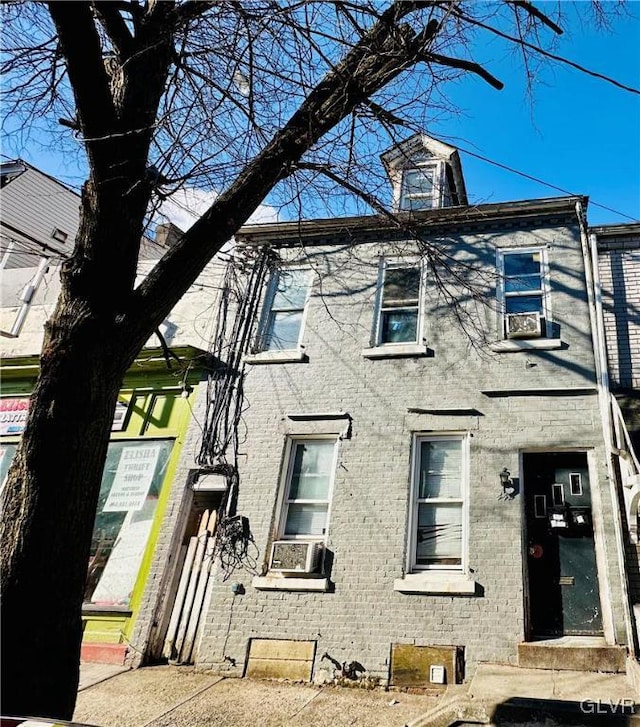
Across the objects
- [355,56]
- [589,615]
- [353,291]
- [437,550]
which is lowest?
[589,615]

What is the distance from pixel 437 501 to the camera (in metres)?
7.57

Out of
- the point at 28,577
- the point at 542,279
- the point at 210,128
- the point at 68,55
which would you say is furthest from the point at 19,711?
the point at 542,279

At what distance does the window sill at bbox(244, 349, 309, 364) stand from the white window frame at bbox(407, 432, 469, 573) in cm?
233

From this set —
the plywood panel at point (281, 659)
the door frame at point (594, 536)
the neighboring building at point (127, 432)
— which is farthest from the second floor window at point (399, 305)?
the plywood panel at point (281, 659)

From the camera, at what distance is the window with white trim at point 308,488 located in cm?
799

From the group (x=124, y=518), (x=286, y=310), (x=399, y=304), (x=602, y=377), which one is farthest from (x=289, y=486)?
(x=602, y=377)

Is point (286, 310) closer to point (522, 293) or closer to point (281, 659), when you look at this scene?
point (522, 293)

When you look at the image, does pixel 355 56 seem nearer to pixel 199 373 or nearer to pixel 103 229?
pixel 103 229

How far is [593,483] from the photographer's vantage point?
23.6 ft

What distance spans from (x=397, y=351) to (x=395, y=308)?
3.10ft

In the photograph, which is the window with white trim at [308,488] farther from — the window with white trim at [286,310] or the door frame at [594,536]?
the door frame at [594,536]

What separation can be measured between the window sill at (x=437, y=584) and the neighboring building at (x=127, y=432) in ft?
12.0

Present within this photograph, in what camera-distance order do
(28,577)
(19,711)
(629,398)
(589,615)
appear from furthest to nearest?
(629,398) < (589,615) < (28,577) < (19,711)

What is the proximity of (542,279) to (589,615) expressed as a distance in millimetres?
4790
